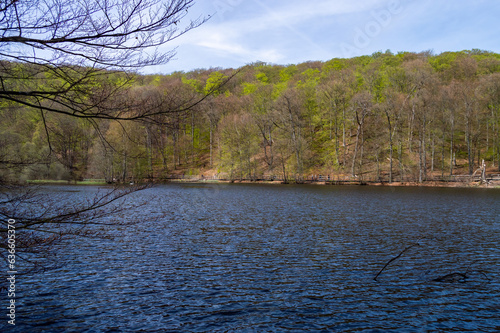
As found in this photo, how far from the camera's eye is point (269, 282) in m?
10.5

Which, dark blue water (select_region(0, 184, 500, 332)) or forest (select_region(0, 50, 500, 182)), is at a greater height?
forest (select_region(0, 50, 500, 182))

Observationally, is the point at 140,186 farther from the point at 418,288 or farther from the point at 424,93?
the point at 424,93

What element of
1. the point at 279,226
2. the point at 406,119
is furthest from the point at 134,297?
the point at 406,119

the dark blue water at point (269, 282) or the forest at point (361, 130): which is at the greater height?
the forest at point (361, 130)

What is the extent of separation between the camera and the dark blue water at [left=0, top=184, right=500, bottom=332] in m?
8.02

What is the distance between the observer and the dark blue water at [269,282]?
802 cm

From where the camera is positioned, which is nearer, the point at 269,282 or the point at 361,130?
the point at 269,282

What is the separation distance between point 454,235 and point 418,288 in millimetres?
8580

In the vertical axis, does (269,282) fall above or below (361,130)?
below

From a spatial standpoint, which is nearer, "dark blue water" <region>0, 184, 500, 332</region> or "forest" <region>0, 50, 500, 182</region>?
"dark blue water" <region>0, 184, 500, 332</region>

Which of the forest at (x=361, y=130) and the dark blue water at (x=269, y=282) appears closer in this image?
the dark blue water at (x=269, y=282)

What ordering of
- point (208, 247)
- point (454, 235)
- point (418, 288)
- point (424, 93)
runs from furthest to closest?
1. point (424, 93)
2. point (454, 235)
3. point (208, 247)
4. point (418, 288)

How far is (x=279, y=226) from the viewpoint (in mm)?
19625

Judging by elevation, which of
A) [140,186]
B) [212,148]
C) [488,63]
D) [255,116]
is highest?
[488,63]
